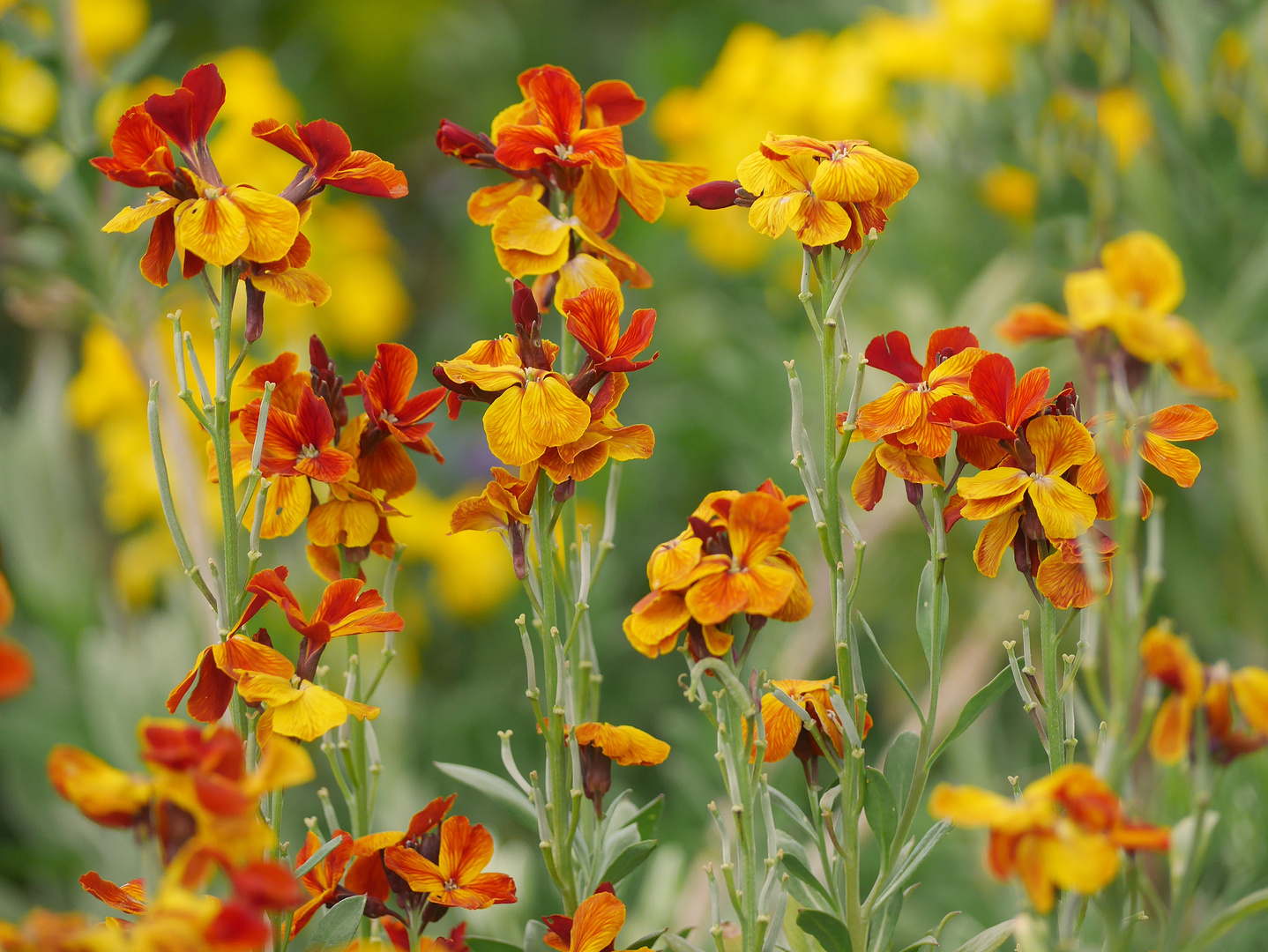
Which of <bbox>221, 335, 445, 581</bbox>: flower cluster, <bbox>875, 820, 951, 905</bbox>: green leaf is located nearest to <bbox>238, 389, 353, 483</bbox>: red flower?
<bbox>221, 335, 445, 581</bbox>: flower cluster

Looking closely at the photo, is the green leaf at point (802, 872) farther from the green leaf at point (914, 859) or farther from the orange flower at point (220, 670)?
the orange flower at point (220, 670)

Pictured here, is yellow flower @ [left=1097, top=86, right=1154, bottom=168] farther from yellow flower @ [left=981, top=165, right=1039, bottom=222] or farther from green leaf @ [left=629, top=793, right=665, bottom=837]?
green leaf @ [left=629, top=793, right=665, bottom=837]

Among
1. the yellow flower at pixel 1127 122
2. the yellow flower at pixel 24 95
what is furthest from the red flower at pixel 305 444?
the yellow flower at pixel 24 95

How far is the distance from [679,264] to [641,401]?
0.78ft

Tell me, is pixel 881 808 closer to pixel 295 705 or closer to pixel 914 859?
pixel 914 859

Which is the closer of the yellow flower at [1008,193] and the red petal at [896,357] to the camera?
the red petal at [896,357]

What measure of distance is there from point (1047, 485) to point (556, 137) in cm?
19

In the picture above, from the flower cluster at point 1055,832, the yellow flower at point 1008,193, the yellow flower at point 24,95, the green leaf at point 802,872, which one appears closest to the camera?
the flower cluster at point 1055,832

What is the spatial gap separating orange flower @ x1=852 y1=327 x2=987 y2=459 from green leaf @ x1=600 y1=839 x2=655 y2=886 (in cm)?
14

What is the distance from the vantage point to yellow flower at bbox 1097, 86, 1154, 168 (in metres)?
1.18

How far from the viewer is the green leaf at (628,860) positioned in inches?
12.2

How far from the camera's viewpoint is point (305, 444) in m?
0.32

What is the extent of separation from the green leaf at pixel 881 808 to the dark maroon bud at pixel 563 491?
0.12 meters

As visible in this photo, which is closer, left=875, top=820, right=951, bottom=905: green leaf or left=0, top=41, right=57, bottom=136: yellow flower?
left=875, top=820, right=951, bottom=905: green leaf
